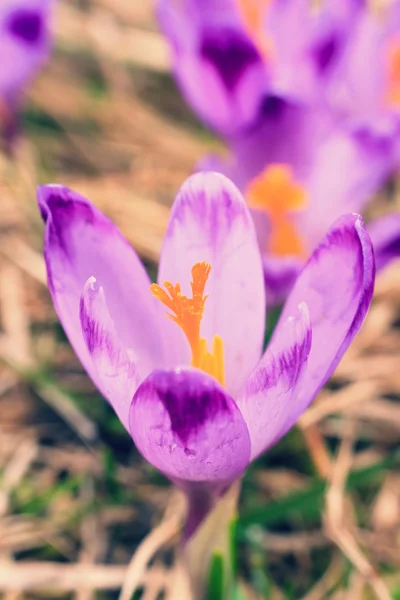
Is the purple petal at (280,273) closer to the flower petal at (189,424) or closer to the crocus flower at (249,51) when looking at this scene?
the crocus flower at (249,51)

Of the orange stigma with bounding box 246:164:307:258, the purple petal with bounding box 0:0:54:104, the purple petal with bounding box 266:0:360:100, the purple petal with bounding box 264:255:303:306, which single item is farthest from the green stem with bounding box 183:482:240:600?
the purple petal with bounding box 0:0:54:104

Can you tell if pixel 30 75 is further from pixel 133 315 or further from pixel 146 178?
pixel 133 315

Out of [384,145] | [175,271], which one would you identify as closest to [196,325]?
[175,271]

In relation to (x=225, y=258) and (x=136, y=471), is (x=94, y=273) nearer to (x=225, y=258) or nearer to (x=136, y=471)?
(x=225, y=258)

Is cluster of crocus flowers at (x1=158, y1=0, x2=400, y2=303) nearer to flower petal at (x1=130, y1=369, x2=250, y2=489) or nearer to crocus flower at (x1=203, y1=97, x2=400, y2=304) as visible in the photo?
crocus flower at (x1=203, y1=97, x2=400, y2=304)

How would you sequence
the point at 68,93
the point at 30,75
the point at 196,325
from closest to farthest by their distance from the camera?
the point at 196,325 < the point at 30,75 < the point at 68,93

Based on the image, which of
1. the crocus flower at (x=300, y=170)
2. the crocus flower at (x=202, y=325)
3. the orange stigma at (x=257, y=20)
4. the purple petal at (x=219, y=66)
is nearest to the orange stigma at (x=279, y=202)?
the crocus flower at (x=300, y=170)
